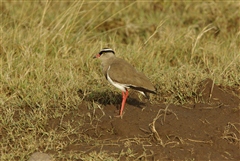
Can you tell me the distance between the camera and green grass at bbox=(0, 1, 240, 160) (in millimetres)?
5721

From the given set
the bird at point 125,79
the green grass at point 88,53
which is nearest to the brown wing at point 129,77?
the bird at point 125,79

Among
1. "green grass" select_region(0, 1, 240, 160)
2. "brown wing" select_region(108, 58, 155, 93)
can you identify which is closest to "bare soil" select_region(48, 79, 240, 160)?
"green grass" select_region(0, 1, 240, 160)

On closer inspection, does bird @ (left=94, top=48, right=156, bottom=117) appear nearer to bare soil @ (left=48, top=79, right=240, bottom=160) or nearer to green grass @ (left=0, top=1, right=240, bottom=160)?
bare soil @ (left=48, top=79, right=240, bottom=160)

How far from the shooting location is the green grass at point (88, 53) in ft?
18.8

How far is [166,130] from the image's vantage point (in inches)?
201

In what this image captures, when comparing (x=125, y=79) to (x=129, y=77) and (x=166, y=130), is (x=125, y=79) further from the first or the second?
(x=166, y=130)

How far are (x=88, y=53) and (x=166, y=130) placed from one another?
2549 millimetres

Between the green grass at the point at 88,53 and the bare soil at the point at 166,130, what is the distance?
201mm

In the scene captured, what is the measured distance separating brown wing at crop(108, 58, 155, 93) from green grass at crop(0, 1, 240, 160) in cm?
58

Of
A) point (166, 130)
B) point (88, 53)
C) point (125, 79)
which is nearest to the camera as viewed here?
point (166, 130)

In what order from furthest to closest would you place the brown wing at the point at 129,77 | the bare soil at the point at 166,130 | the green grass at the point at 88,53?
the green grass at the point at 88,53 → the brown wing at the point at 129,77 → the bare soil at the point at 166,130

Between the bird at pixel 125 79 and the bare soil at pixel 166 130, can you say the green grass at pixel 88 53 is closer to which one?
the bare soil at pixel 166 130

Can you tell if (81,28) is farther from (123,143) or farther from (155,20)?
(123,143)

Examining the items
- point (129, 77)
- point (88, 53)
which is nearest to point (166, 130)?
point (129, 77)
